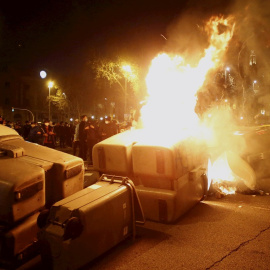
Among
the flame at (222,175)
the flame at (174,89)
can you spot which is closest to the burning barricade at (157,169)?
the flame at (222,175)

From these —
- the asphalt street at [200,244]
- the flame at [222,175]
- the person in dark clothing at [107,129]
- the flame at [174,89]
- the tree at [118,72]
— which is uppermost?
the tree at [118,72]

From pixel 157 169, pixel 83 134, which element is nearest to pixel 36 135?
pixel 83 134

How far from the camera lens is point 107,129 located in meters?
12.1

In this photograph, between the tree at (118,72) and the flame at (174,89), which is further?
the tree at (118,72)

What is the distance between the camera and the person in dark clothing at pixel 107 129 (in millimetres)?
12039

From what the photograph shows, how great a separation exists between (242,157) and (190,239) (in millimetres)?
3610

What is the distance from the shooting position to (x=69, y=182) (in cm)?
396

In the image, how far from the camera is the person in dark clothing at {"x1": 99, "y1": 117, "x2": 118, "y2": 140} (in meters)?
12.0

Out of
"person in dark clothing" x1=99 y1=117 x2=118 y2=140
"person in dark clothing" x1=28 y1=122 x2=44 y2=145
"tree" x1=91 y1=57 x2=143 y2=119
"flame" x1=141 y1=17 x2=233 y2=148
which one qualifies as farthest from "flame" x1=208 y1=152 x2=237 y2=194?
"tree" x1=91 y1=57 x2=143 y2=119

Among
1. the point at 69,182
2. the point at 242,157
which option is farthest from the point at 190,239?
the point at 242,157

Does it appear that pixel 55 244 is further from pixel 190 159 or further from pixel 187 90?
pixel 187 90

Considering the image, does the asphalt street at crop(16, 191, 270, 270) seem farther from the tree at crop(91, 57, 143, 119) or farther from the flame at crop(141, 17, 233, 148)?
the tree at crop(91, 57, 143, 119)

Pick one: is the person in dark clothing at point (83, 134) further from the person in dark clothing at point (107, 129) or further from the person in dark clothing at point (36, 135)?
the person in dark clothing at point (36, 135)

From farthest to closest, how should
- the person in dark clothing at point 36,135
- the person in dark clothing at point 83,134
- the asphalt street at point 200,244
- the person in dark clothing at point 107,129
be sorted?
the person in dark clothing at point 107,129 < the person in dark clothing at point 83,134 < the person in dark clothing at point 36,135 < the asphalt street at point 200,244
